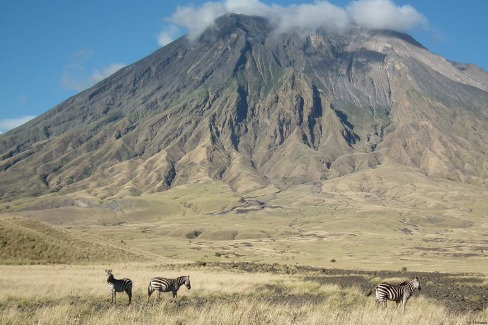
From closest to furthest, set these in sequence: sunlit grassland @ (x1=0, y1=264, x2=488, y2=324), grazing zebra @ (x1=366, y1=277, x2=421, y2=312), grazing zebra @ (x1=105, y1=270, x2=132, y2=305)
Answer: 1. sunlit grassland @ (x1=0, y1=264, x2=488, y2=324)
2. grazing zebra @ (x1=366, y1=277, x2=421, y2=312)
3. grazing zebra @ (x1=105, y1=270, x2=132, y2=305)

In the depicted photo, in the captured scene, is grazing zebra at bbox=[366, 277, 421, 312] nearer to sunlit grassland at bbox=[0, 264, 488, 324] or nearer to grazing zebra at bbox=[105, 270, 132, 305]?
sunlit grassland at bbox=[0, 264, 488, 324]

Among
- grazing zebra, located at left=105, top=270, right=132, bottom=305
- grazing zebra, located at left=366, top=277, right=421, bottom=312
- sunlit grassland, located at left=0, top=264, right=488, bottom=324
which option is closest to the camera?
sunlit grassland, located at left=0, top=264, right=488, bottom=324

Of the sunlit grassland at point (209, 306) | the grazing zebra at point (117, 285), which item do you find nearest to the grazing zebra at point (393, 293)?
the sunlit grassland at point (209, 306)

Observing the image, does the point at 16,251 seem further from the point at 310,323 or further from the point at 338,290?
the point at 310,323

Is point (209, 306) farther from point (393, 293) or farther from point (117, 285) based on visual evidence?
point (393, 293)

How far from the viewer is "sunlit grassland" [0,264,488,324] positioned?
1457 centimetres

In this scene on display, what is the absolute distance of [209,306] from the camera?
2216 cm

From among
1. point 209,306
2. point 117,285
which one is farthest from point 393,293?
point 117,285

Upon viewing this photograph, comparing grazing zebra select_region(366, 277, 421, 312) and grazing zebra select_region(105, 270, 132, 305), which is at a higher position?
grazing zebra select_region(105, 270, 132, 305)

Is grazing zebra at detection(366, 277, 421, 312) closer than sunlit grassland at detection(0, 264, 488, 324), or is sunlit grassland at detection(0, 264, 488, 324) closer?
sunlit grassland at detection(0, 264, 488, 324)

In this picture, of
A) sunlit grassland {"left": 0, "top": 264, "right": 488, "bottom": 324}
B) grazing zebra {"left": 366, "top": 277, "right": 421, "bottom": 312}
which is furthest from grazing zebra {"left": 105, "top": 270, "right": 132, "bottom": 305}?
grazing zebra {"left": 366, "top": 277, "right": 421, "bottom": 312}

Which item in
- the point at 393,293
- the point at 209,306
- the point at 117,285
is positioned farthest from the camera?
the point at 117,285

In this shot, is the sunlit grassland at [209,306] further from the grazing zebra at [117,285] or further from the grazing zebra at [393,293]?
the grazing zebra at [117,285]

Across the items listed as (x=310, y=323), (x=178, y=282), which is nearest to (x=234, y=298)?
(x=178, y=282)
